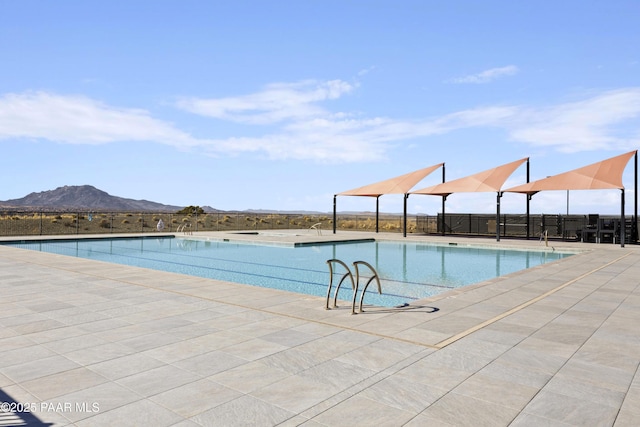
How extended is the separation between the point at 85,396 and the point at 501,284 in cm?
778

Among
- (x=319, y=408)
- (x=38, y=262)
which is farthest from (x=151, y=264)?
(x=319, y=408)

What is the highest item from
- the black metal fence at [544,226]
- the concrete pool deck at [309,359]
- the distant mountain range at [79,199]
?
the distant mountain range at [79,199]

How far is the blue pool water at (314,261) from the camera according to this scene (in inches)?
416

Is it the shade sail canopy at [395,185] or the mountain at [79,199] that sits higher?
the mountain at [79,199]

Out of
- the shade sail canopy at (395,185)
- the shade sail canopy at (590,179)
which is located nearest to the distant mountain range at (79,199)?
the shade sail canopy at (395,185)

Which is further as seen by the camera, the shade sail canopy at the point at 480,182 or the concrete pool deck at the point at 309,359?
the shade sail canopy at the point at 480,182

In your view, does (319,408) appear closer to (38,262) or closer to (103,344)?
(103,344)

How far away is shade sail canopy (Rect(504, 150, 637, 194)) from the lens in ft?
63.4

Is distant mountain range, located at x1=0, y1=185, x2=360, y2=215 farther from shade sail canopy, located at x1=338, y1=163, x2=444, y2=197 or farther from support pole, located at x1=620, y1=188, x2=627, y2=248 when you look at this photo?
support pole, located at x1=620, y1=188, x2=627, y2=248

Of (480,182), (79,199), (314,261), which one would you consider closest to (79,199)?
(79,199)

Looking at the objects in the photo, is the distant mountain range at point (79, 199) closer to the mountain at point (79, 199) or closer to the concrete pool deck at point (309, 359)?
the mountain at point (79, 199)

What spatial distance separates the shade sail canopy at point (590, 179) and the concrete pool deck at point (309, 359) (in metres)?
13.8

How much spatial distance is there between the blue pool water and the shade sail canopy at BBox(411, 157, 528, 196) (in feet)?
13.2

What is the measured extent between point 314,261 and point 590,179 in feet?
45.2
